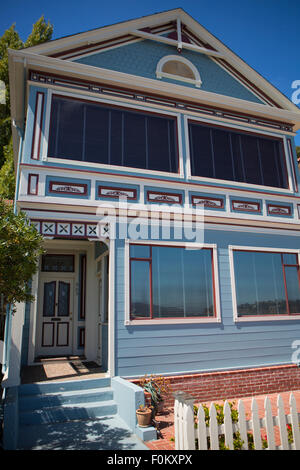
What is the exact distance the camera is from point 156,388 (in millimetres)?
7078

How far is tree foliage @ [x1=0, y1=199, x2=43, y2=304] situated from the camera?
4.98m

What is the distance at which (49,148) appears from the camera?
830 centimetres

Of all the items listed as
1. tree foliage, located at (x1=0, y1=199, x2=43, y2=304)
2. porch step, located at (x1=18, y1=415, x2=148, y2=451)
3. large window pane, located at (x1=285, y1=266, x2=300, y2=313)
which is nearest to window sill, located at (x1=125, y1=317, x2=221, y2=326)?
porch step, located at (x1=18, y1=415, x2=148, y2=451)

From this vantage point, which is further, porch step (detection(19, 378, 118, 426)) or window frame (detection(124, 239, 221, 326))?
window frame (detection(124, 239, 221, 326))

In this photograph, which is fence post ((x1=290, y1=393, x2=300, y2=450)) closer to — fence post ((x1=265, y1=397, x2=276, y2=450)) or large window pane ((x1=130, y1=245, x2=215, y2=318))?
fence post ((x1=265, y1=397, x2=276, y2=450))

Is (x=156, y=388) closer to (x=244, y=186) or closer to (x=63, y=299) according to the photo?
(x=63, y=299)

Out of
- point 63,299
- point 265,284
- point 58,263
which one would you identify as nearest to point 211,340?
point 265,284

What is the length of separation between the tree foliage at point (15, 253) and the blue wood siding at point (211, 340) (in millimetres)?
2993

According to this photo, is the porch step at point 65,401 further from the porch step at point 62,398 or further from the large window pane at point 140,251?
the large window pane at point 140,251

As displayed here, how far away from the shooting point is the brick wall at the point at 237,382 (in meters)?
7.84

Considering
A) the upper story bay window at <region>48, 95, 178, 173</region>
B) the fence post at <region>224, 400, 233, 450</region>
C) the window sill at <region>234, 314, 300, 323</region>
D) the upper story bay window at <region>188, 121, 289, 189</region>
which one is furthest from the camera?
the upper story bay window at <region>188, 121, 289, 189</region>

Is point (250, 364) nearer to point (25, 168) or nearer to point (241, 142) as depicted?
point (241, 142)

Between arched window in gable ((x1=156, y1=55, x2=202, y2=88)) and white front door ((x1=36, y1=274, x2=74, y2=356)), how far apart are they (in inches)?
266

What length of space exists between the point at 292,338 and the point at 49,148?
7.96 metres
